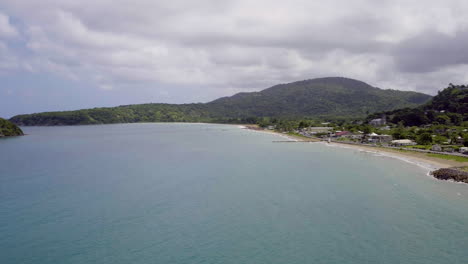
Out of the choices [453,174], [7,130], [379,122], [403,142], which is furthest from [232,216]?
[7,130]

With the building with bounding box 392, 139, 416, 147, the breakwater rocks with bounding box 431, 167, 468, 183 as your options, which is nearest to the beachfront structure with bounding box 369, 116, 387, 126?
the building with bounding box 392, 139, 416, 147

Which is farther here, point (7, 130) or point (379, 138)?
point (7, 130)

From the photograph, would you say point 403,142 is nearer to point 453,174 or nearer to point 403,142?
point 403,142

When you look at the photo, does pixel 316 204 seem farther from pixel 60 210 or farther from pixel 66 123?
pixel 66 123

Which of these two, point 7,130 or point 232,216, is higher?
point 7,130

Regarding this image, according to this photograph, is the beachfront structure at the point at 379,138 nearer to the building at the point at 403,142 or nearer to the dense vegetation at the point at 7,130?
the building at the point at 403,142

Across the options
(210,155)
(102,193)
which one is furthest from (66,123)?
(102,193)

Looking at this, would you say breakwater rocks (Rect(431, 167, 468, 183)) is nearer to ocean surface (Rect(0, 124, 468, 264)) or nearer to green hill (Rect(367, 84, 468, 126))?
ocean surface (Rect(0, 124, 468, 264))
